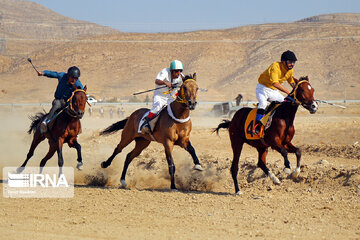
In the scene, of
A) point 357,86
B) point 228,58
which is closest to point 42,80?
point 228,58

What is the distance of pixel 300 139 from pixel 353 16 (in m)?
164

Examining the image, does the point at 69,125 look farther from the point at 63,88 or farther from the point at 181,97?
the point at 181,97

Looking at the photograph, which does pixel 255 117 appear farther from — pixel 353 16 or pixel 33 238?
pixel 353 16

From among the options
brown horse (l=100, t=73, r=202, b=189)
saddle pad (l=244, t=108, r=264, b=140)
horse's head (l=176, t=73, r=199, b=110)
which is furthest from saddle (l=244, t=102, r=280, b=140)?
horse's head (l=176, t=73, r=199, b=110)

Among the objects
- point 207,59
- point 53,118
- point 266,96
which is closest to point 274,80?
point 266,96

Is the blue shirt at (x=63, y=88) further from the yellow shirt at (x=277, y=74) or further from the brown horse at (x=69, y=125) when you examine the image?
the yellow shirt at (x=277, y=74)

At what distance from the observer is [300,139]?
69.3 feet

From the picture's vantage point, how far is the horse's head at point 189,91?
38.5 feet

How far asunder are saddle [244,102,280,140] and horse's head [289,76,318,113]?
578mm

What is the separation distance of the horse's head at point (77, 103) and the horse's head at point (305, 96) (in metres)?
5.03

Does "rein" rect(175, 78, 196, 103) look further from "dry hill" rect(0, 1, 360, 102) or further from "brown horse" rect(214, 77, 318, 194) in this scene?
"dry hill" rect(0, 1, 360, 102)

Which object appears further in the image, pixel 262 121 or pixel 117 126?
pixel 117 126

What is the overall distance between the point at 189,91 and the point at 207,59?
93097 millimetres

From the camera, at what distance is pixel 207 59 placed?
104 m
